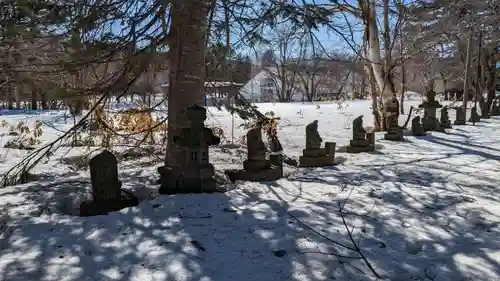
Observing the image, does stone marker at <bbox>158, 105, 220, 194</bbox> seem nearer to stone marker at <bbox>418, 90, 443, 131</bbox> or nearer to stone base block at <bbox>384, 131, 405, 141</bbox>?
stone base block at <bbox>384, 131, 405, 141</bbox>

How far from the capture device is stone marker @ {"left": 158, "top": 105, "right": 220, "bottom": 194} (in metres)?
3.71

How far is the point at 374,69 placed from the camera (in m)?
10.1

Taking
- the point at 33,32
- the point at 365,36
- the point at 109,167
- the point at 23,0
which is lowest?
the point at 109,167

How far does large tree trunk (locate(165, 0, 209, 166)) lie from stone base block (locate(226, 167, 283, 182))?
2.34 ft

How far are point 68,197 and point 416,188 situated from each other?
142 inches

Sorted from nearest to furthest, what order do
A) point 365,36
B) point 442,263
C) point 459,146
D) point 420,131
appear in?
point 442,263
point 459,146
point 420,131
point 365,36

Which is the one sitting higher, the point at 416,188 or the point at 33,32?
the point at 33,32

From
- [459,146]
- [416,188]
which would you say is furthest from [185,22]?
[459,146]

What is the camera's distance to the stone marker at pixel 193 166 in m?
3.71

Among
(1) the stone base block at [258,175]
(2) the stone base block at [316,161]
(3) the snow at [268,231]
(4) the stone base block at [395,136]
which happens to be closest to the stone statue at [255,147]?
(1) the stone base block at [258,175]

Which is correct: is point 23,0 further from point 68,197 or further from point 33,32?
point 68,197

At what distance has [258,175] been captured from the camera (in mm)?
4395

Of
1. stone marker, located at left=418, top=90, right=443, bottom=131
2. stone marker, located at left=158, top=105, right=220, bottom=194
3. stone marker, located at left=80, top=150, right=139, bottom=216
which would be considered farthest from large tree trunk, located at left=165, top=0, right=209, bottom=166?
stone marker, located at left=418, top=90, right=443, bottom=131

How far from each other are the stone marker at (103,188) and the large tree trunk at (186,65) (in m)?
1.05
